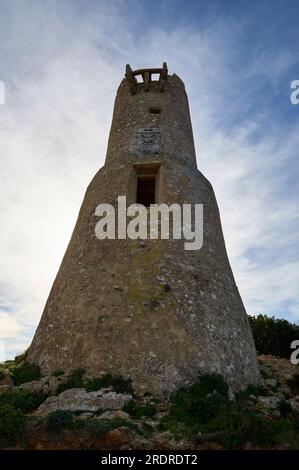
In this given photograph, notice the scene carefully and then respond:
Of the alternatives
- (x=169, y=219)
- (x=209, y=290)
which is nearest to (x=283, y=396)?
(x=209, y=290)

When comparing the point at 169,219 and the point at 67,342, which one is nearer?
the point at 67,342

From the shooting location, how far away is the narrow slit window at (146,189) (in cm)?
1278

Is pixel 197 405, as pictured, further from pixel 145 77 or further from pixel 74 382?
pixel 145 77

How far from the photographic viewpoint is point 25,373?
8.67 meters

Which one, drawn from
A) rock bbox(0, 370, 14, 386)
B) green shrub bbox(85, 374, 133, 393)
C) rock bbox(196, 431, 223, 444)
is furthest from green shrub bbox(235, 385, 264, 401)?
rock bbox(0, 370, 14, 386)

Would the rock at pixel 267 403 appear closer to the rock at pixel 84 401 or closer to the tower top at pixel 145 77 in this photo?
the rock at pixel 84 401

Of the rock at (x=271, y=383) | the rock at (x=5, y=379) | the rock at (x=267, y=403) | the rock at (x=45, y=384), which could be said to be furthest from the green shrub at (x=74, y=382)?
the rock at (x=271, y=383)

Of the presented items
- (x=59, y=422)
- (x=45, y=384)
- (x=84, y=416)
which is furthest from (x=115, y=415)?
(x=45, y=384)

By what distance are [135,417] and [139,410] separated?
9.3 inches

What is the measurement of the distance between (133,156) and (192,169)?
2.17 m

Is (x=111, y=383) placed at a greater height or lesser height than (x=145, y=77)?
lesser

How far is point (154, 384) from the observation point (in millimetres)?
7480

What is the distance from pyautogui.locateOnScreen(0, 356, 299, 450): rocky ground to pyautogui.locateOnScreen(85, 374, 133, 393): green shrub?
0.07 ft
